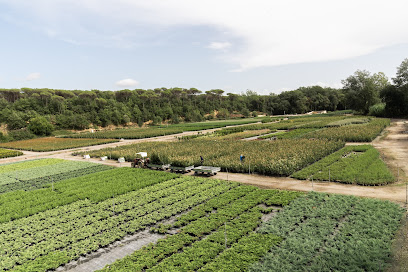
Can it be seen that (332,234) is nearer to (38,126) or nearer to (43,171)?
(43,171)

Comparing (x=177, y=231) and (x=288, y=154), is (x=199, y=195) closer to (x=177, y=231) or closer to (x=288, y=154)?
(x=177, y=231)

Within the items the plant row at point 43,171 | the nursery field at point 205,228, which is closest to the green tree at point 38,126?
the plant row at point 43,171

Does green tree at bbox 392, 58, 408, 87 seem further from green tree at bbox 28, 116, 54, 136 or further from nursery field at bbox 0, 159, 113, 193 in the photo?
green tree at bbox 28, 116, 54, 136

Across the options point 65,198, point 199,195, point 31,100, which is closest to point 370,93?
point 199,195

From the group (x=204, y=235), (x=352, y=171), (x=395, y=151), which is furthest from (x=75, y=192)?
(x=395, y=151)

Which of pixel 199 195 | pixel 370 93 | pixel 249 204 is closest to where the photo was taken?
pixel 249 204

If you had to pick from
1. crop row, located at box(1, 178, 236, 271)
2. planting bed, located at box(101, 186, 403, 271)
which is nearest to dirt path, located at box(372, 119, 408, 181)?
planting bed, located at box(101, 186, 403, 271)

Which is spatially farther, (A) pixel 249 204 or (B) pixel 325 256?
(A) pixel 249 204
